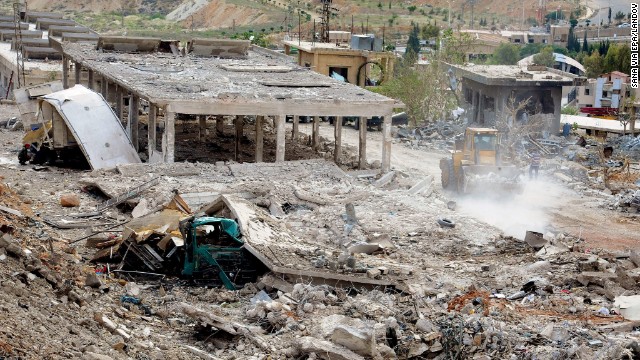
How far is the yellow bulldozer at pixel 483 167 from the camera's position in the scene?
27953 mm

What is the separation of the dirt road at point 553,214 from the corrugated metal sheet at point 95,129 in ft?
28.1

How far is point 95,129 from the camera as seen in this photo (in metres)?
29.5

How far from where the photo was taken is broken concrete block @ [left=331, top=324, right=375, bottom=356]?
1439 cm

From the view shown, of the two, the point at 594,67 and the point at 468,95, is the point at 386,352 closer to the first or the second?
the point at 468,95

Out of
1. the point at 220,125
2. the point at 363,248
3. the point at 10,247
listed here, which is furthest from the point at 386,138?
the point at 10,247

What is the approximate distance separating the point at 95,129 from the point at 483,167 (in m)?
10.2

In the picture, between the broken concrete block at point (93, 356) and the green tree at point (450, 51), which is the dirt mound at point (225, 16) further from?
the broken concrete block at point (93, 356)

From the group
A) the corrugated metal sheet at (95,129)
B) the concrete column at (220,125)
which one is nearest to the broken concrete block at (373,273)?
the corrugated metal sheet at (95,129)

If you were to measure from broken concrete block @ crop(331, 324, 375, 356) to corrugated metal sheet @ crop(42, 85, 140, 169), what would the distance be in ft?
50.5

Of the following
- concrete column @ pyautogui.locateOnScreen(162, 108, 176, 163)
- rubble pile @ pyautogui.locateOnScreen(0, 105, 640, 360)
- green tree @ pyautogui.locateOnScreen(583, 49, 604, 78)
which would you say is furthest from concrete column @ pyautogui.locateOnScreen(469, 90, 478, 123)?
green tree @ pyautogui.locateOnScreen(583, 49, 604, 78)

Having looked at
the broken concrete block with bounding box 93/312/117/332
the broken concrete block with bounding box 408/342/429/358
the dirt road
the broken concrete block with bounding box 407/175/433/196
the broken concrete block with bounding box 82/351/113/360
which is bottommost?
the dirt road

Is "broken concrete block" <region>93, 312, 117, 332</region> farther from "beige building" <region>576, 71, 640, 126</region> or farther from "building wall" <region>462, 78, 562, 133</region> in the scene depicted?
"beige building" <region>576, 71, 640, 126</region>

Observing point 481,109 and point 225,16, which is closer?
point 481,109

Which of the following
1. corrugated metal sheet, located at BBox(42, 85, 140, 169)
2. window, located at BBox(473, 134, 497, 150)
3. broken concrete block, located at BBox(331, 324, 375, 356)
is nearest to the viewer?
broken concrete block, located at BBox(331, 324, 375, 356)
